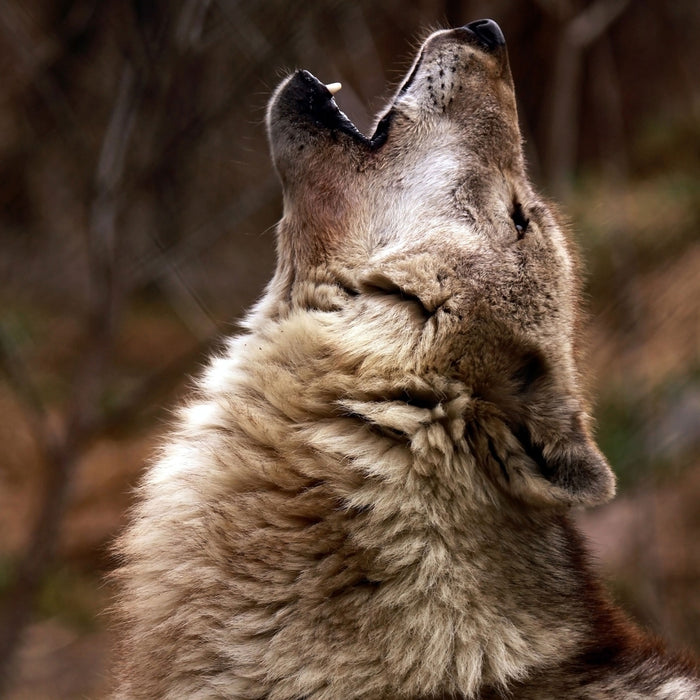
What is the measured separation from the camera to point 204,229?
6.41 meters

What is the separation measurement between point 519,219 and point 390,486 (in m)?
1.09

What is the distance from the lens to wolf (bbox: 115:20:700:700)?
2.66 metres

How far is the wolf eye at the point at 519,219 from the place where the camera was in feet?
10.6

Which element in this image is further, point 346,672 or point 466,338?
point 466,338

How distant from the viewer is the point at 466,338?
2918mm

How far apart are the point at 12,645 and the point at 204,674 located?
11.2 feet

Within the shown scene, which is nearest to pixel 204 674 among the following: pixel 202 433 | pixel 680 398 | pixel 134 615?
pixel 134 615

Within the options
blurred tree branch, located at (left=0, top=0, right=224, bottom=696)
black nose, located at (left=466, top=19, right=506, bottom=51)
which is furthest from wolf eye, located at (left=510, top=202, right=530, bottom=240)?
blurred tree branch, located at (left=0, top=0, right=224, bottom=696)

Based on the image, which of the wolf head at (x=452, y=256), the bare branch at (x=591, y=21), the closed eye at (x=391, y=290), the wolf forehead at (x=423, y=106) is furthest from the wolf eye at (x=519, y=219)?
the bare branch at (x=591, y=21)

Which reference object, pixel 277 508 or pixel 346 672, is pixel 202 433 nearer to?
pixel 277 508

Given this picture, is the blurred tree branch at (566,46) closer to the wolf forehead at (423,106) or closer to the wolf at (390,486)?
the wolf forehead at (423,106)

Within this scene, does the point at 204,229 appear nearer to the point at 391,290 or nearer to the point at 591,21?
the point at 391,290

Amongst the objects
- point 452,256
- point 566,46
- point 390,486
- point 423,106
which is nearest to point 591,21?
point 566,46

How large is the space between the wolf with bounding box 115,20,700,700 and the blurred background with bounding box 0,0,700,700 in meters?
0.78
